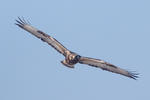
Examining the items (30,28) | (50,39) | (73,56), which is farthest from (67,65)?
(30,28)

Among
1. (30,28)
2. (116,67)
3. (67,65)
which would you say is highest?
(30,28)

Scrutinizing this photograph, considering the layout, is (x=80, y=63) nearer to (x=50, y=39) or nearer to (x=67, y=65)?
(x=67, y=65)

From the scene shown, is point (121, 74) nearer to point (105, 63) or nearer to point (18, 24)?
point (105, 63)

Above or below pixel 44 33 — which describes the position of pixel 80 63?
below

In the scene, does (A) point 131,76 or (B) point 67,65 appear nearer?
A: (B) point 67,65
